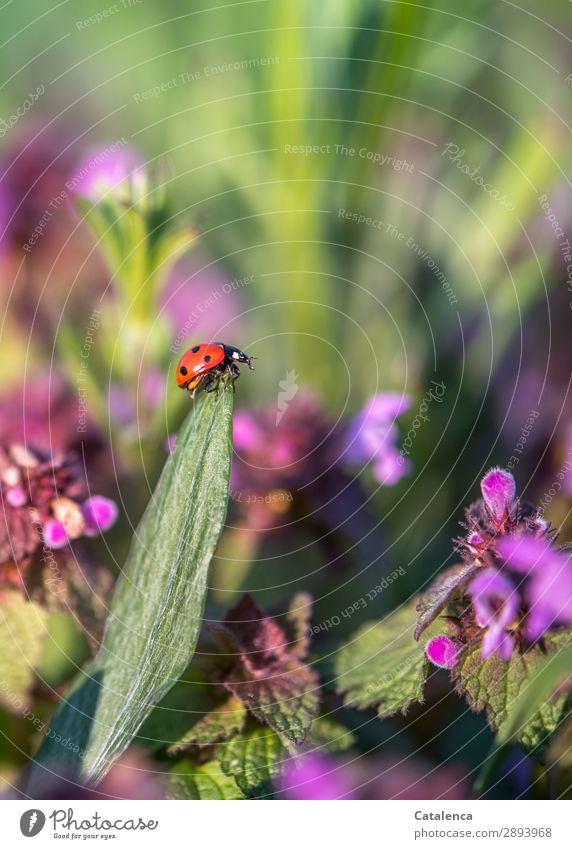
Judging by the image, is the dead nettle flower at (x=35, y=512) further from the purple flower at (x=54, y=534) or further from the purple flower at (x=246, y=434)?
the purple flower at (x=246, y=434)

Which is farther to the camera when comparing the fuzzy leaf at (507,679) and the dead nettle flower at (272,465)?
the dead nettle flower at (272,465)

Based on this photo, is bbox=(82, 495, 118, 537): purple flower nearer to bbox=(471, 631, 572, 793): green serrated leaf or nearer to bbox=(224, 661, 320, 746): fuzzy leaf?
bbox=(224, 661, 320, 746): fuzzy leaf

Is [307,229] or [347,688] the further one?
[307,229]

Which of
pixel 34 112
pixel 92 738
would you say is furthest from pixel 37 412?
pixel 34 112

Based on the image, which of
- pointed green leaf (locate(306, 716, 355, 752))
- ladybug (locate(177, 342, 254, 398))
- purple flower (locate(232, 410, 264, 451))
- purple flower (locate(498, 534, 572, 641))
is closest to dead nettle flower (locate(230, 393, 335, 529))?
purple flower (locate(232, 410, 264, 451))

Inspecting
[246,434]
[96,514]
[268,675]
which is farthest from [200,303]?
[268,675]

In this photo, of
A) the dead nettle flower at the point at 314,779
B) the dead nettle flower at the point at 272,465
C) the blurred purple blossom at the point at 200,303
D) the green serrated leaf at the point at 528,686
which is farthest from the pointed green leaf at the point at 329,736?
the blurred purple blossom at the point at 200,303

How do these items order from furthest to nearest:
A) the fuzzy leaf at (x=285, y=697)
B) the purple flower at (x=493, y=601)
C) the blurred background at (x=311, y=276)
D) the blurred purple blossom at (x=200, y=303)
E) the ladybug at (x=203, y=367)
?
the blurred purple blossom at (x=200, y=303), the blurred background at (x=311, y=276), the ladybug at (x=203, y=367), the fuzzy leaf at (x=285, y=697), the purple flower at (x=493, y=601)

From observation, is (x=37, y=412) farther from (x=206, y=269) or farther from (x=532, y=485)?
(x=532, y=485)
